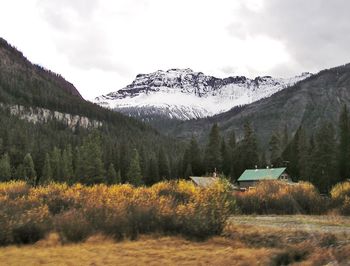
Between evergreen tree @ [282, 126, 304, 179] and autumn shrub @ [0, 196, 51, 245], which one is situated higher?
evergreen tree @ [282, 126, 304, 179]

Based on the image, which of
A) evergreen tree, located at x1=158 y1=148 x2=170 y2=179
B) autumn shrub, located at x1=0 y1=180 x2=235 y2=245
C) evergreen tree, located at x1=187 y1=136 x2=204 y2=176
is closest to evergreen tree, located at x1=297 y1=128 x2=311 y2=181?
evergreen tree, located at x1=187 y1=136 x2=204 y2=176

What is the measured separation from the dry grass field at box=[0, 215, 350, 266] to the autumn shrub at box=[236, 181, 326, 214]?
1684 cm

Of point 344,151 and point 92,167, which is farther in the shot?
point 92,167

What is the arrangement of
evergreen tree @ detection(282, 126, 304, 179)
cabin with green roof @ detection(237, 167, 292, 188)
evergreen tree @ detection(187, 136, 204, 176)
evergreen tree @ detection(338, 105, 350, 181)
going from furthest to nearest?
1. evergreen tree @ detection(187, 136, 204, 176)
2. evergreen tree @ detection(282, 126, 304, 179)
3. cabin with green roof @ detection(237, 167, 292, 188)
4. evergreen tree @ detection(338, 105, 350, 181)

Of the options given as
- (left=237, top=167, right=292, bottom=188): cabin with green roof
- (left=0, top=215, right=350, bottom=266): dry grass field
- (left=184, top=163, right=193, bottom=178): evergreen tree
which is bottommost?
(left=0, top=215, right=350, bottom=266): dry grass field

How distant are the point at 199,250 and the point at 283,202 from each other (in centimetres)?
2044

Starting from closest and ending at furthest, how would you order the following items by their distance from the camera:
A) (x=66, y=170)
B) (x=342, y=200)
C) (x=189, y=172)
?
(x=342, y=200), (x=66, y=170), (x=189, y=172)

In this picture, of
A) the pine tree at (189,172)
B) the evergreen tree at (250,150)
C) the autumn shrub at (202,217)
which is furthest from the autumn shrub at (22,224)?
the pine tree at (189,172)

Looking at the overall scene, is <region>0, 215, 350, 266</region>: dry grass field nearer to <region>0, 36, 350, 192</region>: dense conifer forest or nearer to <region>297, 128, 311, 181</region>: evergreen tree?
<region>0, 36, 350, 192</region>: dense conifer forest

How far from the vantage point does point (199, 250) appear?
16875 mm

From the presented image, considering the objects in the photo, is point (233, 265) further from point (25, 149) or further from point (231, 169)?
point (25, 149)

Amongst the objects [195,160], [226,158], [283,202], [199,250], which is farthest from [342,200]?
[195,160]

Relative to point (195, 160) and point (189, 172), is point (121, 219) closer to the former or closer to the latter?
point (189, 172)

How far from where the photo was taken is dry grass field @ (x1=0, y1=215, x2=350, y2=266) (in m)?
14.8
